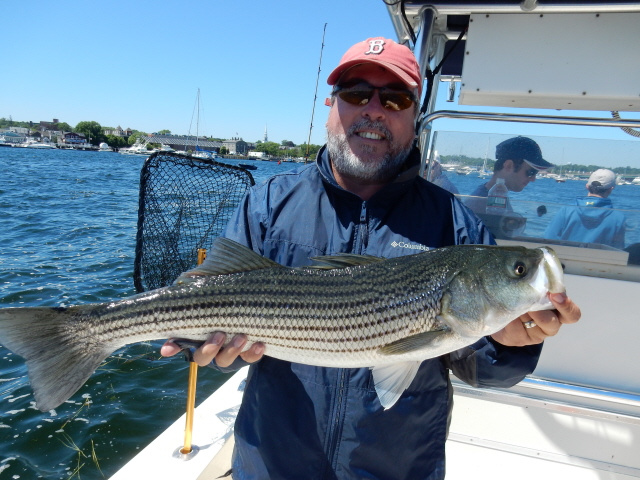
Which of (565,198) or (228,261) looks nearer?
(228,261)

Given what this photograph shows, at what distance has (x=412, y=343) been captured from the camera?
2.32m

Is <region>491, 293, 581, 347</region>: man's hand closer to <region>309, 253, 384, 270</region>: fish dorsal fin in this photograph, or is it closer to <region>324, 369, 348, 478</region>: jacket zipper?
<region>309, 253, 384, 270</region>: fish dorsal fin

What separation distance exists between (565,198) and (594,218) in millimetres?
329

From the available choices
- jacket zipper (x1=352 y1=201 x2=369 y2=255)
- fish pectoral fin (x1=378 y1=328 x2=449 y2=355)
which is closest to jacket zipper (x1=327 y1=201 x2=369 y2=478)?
fish pectoral fin (x1=378 y1=328 x2=449 y2=355)

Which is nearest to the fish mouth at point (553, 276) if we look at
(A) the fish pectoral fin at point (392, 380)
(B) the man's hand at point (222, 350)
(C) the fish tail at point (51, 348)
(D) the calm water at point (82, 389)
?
(A) the fish pectoral fin at point (392, 380)

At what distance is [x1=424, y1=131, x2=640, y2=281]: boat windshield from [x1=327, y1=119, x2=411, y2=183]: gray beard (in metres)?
1.89

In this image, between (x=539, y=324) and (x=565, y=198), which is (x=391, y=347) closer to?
(x=539, y=324)

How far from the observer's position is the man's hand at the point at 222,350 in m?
2.45

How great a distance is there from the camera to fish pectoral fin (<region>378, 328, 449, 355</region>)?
231 cm

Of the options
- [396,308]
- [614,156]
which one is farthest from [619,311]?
[396,308]

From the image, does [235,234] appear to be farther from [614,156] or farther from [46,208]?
[46,208]

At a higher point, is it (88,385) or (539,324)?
(539,324)

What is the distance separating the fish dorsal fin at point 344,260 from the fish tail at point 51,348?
1.38 metres

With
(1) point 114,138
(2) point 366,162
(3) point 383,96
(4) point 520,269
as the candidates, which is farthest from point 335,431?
(1) point 114,138
